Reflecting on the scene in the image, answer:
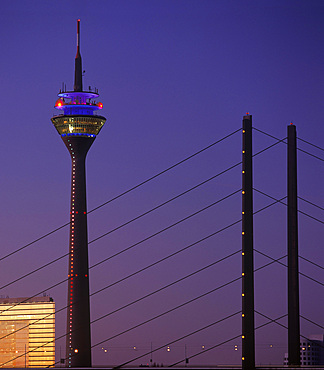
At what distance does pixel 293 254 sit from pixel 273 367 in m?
9.15

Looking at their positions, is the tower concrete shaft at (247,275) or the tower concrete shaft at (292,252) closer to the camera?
the tower concrete shaft at (247,275)

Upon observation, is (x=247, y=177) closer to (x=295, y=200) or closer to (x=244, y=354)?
(x=295, y=200)

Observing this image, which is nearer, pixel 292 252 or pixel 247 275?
pixel 247 275

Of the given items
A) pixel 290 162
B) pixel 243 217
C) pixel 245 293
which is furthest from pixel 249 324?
pixel 290 162

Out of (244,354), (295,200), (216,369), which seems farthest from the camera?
(295,200)

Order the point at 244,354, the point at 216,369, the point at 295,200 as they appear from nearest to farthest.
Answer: the point at 216,369, the point at 244,354, the point at 295,200

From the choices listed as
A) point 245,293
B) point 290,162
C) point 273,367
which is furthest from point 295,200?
point 273,367

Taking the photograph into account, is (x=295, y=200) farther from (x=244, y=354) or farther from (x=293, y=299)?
(x=244, y=354)

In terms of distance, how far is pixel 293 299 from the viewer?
6781 centimetres

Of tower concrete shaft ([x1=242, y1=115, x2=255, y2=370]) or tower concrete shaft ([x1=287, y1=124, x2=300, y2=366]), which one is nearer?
tower concrete shaft ([x1=242, y1=115, x2=255, y2=370])

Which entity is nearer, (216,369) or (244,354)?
(216,369)

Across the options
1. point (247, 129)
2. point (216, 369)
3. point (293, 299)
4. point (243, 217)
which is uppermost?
point (247, 129)

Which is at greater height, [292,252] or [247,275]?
[292,252]

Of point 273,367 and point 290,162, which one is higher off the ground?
point 290,162
